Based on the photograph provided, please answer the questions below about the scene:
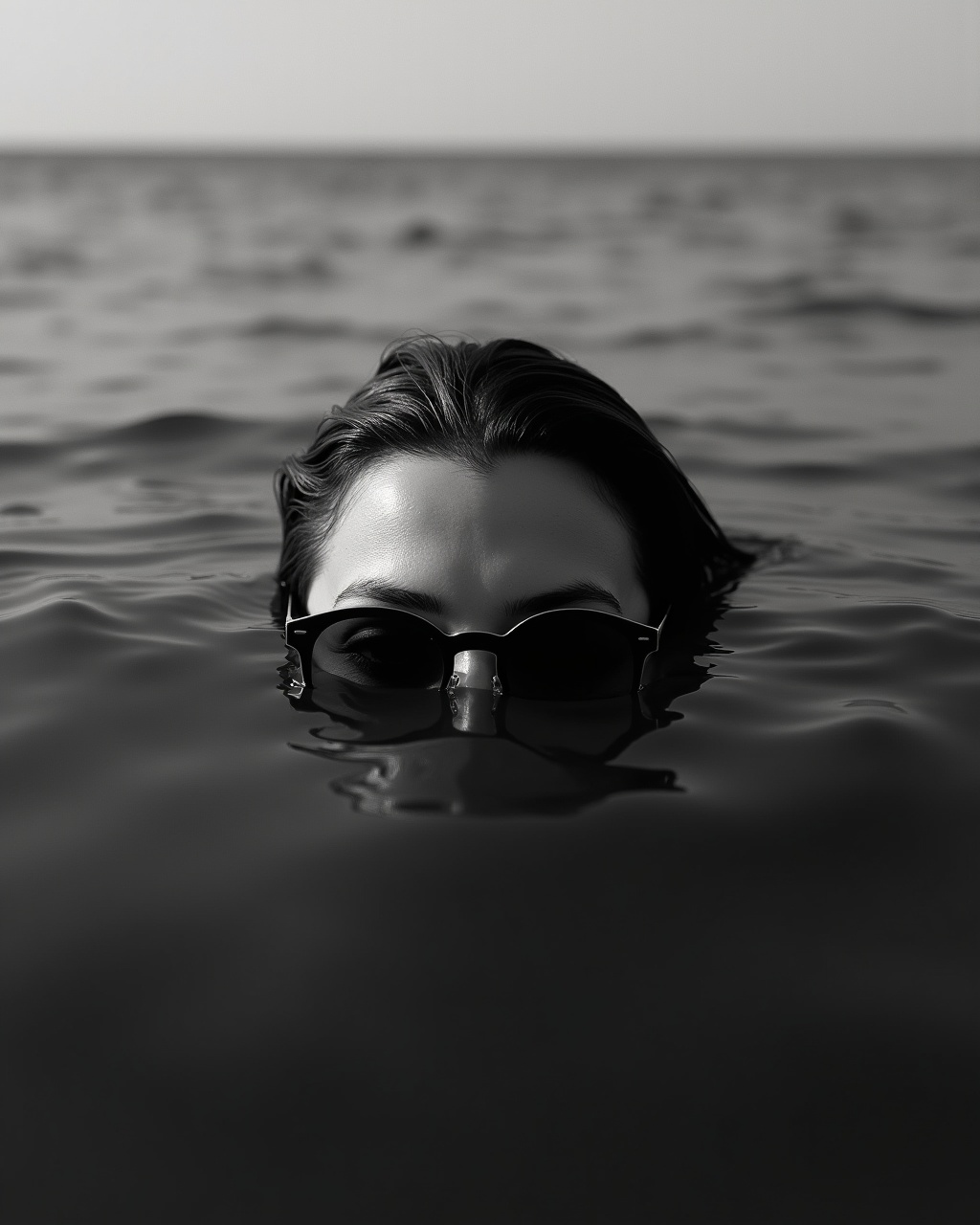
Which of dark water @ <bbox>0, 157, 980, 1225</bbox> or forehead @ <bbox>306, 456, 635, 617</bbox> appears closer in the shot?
dark water @ <bbox>0, 157, 980, 1225</bbox>

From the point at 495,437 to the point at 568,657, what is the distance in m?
0.54

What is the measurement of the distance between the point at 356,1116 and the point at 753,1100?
19.3 inches

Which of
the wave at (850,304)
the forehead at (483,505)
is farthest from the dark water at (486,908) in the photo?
the wave at (850,304)

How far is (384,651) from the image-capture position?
2.67 meters

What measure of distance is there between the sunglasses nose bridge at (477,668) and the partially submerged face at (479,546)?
0.05 meters

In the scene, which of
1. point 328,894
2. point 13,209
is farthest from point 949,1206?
point 13,209

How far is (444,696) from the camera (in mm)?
2627

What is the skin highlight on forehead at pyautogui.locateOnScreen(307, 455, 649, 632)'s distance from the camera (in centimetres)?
253

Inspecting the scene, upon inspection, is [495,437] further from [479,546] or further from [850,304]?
[850,304]

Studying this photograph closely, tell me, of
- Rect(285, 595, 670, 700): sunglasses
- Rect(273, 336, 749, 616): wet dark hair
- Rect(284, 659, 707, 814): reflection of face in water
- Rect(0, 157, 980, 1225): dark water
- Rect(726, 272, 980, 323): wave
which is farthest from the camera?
Rect(726, 272, 980, 323): wave

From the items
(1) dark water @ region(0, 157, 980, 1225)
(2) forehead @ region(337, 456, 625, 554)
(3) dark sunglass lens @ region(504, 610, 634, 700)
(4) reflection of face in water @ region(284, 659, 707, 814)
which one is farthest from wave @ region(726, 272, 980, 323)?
(4) reflection of face in water @ region(284, 659, 707, 814)

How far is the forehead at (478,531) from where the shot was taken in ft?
8.30

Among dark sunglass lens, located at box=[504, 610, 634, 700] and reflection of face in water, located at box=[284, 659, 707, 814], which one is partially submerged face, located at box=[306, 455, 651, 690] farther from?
reflection of face in water, located at box=[284, 659, 707, 814]

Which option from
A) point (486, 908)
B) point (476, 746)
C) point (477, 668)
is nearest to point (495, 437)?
point (477, 668)
